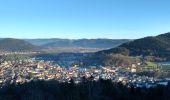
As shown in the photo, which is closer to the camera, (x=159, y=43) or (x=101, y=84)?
(x=101, y=84)

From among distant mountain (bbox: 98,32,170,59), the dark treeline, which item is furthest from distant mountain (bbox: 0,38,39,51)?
the dark treeline

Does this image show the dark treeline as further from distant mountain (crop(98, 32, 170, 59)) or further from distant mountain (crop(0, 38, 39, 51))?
distant mountain (crop(0, 38, 39, 51))

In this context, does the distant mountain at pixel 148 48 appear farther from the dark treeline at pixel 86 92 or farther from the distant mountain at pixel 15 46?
the distant mountain at pixel 15 46

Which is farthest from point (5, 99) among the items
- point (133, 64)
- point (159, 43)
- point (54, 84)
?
point (159, 43)

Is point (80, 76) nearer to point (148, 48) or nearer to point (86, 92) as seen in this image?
point (86, 92)

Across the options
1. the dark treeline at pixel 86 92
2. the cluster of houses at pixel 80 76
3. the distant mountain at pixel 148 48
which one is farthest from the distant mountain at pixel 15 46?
the dark treeline at pixel 86 92

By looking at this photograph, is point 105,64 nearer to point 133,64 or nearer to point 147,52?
point 133,64
